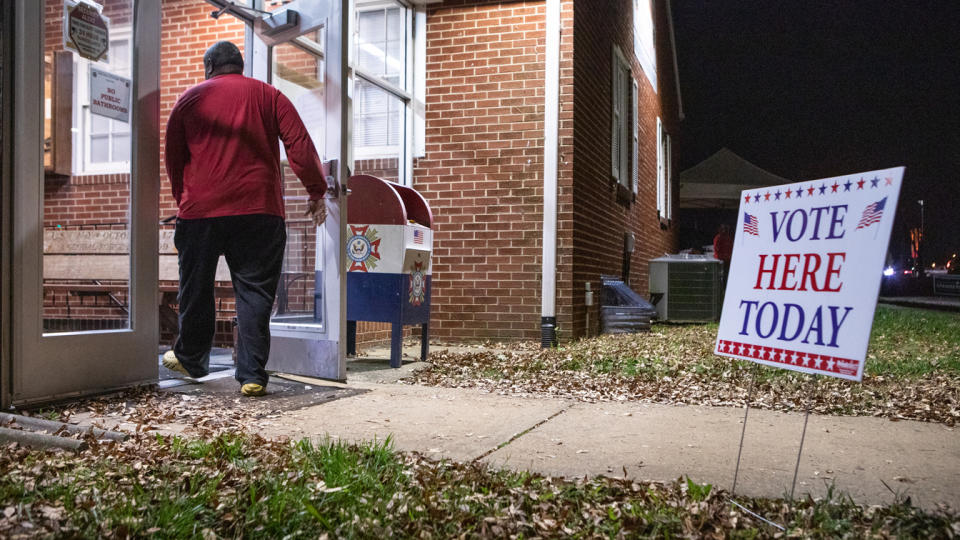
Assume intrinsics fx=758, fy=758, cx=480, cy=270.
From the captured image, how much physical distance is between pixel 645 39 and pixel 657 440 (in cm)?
1178

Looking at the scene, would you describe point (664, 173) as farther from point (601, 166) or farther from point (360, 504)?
point (360, 504)

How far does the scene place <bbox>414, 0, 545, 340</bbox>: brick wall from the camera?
26.6 feet

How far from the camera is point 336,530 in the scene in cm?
231

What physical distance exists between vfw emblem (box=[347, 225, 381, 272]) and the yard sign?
351 cm

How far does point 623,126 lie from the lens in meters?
11.2

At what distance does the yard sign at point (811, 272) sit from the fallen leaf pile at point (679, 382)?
4.55 feet

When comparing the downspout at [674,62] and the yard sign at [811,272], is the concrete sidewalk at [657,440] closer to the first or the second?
the yard sign at [811,272]

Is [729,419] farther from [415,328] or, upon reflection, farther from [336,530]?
[415,328]

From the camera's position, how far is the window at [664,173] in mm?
15906

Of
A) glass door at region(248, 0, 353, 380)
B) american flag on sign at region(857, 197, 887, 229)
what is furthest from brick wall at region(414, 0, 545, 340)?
american flag on sign at region(857, 197, 887, 229)

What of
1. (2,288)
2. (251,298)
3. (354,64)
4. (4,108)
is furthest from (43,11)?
(354,64)

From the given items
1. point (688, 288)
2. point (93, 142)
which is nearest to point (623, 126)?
point (688, 288)

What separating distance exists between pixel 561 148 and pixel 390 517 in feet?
20.1

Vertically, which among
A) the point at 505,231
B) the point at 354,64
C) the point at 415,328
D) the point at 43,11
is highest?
the point at 354,64
